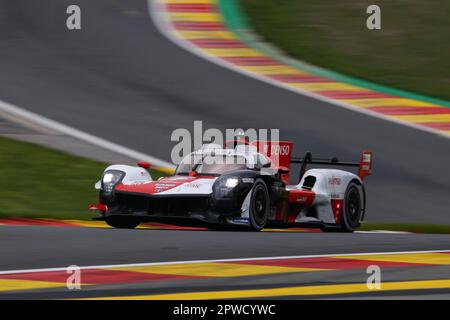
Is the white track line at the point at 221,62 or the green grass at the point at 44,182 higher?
the white track line at the point at 221,62

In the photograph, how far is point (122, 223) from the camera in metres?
12.3

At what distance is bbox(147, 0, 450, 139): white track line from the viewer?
1856 cm

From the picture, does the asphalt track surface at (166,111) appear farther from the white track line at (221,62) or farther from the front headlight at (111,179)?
the front headlight at (111,179)

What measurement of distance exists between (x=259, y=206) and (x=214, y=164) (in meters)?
0.85

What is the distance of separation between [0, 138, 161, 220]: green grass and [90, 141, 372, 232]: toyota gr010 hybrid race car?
108 centimetres

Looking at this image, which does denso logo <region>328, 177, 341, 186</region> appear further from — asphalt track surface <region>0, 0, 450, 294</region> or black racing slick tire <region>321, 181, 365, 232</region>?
asphalt track surface <region>0, 0, 450, 294</region>

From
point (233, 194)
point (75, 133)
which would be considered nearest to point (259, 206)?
point (233, 194)

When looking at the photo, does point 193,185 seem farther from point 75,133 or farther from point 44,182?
point 75,133

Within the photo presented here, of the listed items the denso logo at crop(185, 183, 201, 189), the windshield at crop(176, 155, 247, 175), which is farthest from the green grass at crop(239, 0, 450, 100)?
the denso logo at crop(185, 183, 201, 189)

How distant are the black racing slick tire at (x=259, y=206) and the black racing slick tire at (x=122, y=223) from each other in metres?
1.30

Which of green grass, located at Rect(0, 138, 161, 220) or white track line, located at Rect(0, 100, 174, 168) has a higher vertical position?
white track line, located at Rect(0, 100, 174, 168)

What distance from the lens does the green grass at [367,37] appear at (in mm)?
21359

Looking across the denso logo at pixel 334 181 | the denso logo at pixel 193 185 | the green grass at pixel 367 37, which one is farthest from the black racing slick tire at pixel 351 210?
the green grass at pixel 367 37
